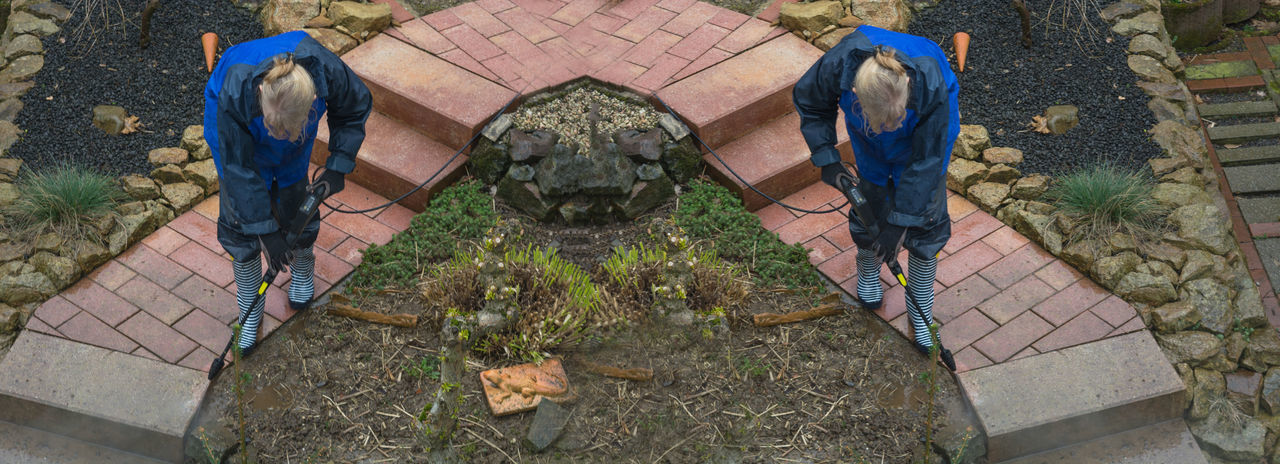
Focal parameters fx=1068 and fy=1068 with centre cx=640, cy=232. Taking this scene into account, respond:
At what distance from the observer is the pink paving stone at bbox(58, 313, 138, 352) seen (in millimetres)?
4461

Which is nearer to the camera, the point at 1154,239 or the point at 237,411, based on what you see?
the point at 237,411

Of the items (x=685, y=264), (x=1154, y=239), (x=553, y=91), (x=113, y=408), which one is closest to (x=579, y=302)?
(x=685, y=264)

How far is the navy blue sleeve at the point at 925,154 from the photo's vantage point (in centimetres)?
370

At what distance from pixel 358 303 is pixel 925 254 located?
2.41 metres

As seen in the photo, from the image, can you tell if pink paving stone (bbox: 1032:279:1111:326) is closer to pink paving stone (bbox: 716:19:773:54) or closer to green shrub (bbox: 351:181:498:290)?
pink paving stone (bbox: 716:19:773:54)

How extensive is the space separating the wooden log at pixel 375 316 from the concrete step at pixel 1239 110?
4.41 metres

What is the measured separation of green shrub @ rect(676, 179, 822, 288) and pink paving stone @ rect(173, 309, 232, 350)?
6.79ft

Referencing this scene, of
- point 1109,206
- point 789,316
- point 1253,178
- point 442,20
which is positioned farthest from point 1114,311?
point 442,20

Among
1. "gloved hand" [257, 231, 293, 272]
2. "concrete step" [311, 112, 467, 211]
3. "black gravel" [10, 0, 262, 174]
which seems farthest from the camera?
"black gravel" [10, 0, 262, 174]

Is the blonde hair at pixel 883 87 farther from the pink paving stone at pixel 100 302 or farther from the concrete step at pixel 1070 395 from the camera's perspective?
the pink paving stone at pixel 100 302

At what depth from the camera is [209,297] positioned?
15.4 ft

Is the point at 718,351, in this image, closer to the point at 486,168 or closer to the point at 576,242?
the point at 576,242

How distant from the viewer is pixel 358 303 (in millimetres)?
4680

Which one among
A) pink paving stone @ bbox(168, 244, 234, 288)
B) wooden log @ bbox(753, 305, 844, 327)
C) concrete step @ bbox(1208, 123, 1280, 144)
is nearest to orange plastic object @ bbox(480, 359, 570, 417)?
wooden log @ bbox(753, 305, 844, 327)
